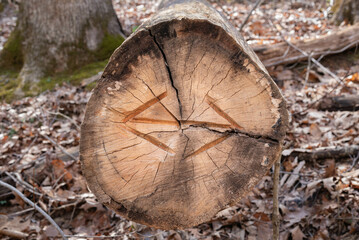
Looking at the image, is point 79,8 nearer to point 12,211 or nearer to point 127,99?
point 12,211

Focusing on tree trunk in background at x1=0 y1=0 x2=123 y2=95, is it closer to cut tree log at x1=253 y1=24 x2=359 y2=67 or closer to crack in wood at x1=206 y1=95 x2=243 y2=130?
cut tree log at x1=253 y1=24 x2=359 y2=67

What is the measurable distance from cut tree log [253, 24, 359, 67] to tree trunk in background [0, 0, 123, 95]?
8.53 ft

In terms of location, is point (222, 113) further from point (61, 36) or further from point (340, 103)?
point (61, 36)

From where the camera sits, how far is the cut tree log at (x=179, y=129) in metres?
1.63

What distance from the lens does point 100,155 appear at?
173 centimetres

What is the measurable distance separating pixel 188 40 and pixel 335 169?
2.06 m

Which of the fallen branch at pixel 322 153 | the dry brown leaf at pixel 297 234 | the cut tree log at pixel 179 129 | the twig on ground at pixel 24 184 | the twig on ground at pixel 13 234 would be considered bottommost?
the dry brown leaf at pixel 297 234

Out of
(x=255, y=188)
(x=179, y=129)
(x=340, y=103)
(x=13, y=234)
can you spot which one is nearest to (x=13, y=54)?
(x=13, y=234)

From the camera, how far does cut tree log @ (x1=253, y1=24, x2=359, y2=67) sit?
4887mm

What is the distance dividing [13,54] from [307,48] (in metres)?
5.13

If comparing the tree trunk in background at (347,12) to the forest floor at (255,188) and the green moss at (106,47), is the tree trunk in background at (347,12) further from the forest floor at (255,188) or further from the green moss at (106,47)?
the green moss at (106,47)

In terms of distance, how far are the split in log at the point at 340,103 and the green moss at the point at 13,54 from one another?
5.04 m

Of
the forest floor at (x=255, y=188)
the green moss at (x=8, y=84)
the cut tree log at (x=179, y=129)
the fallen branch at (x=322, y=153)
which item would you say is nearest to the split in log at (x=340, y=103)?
the forest floor at (x=255, y=188)

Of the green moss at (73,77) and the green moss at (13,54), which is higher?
the green moss at (13,54)
